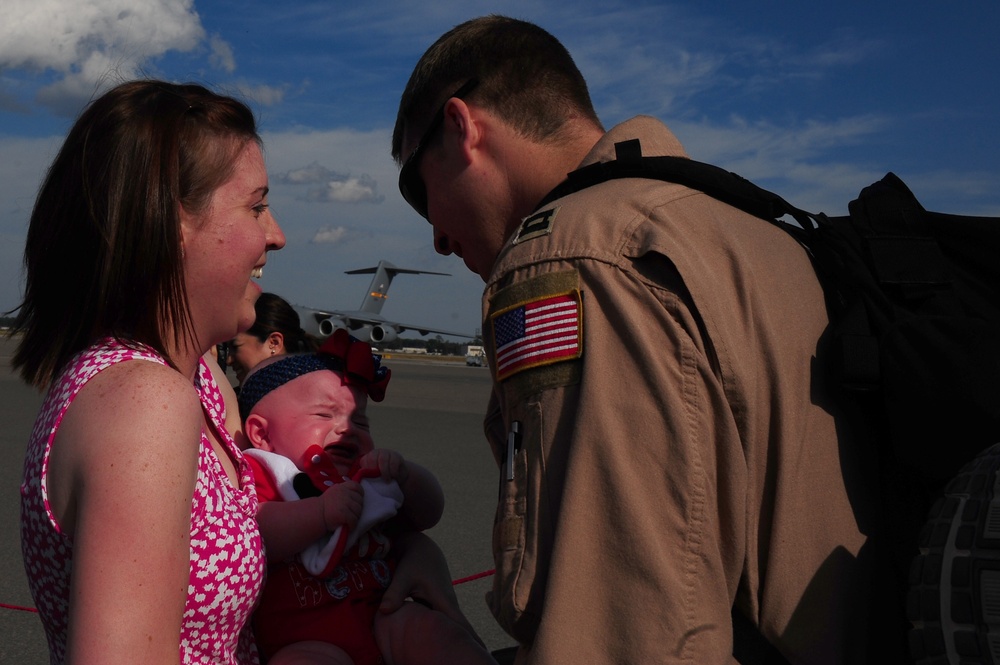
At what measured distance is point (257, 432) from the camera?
2.68 m

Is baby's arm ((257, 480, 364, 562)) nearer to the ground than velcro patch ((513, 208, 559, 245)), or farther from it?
nearer to the ground

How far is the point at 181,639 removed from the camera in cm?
173

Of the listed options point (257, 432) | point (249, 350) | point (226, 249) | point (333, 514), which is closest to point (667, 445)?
point (226, 249)

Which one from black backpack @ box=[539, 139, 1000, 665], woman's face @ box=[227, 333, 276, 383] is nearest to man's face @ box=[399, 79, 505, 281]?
black backpack @ box=[539, 139, 1000, 665]

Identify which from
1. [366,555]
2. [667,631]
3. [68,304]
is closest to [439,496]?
[366,555]

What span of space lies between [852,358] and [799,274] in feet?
0.71

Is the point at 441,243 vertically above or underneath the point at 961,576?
above

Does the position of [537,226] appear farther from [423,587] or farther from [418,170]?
[423,587]

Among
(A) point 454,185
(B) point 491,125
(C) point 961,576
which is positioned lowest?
(C) point 961,576

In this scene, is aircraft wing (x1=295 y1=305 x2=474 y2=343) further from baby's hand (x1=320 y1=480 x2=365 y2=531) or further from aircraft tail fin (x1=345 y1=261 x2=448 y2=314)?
baby's hand (x1=320 y1=480 x2=365 y2=531)

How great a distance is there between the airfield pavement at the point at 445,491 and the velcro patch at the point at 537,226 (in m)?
1.37

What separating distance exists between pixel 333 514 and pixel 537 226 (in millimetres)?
1031

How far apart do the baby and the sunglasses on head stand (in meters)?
0.54

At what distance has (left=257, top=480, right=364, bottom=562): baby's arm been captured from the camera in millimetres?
2221
